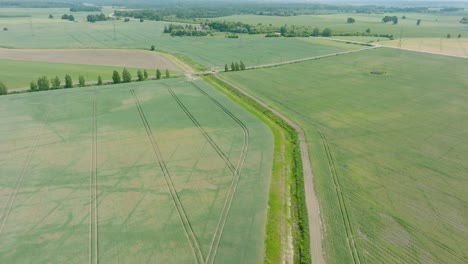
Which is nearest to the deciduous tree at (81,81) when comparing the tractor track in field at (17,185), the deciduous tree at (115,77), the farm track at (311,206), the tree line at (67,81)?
the tree line at (67,81)

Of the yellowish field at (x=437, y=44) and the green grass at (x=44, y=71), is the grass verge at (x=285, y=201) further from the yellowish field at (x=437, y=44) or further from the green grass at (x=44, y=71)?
the yellowish field at (x=437, y=44)

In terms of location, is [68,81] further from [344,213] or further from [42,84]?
[344,213]

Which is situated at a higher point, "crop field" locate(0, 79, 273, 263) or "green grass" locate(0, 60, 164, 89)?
"green grass" locate(0, 60, 164, 89)

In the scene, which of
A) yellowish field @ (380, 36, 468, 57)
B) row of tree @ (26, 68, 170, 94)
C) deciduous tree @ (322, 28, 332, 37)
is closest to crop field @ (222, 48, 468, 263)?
row of tree @ (26, 68, 170, 94)

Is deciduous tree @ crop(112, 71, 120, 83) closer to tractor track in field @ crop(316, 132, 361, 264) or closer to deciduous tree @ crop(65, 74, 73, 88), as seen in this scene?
deciduous tree @ crop(65, 74, 73, 88)

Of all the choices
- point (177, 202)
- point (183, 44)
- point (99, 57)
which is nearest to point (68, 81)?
point (99, 57)
